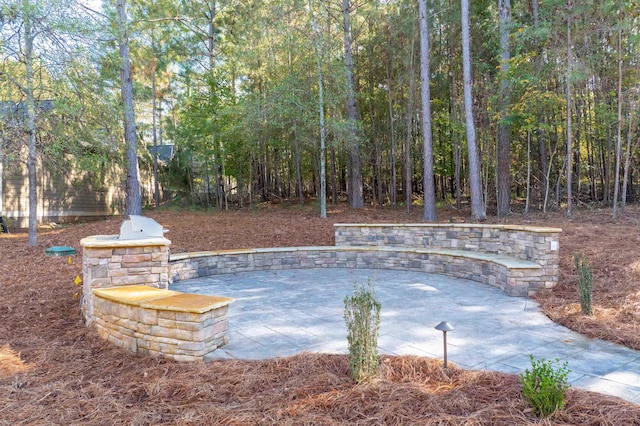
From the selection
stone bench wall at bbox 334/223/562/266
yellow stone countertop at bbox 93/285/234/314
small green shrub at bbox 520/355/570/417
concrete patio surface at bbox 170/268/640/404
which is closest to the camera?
small green shrub at bbox 520/355/570/417

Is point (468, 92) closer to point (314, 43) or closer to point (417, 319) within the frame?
point (314, 43)

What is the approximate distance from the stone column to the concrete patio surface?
0.90m

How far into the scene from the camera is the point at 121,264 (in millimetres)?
3820

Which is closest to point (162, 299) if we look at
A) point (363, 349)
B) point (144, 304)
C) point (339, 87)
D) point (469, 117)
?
point (144, 304)

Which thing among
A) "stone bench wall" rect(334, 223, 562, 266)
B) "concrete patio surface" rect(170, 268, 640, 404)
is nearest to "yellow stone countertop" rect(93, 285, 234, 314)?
"concrete patio surface" rect(170, 268, 640, 404)

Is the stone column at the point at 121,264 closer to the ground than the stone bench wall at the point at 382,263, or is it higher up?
higher up

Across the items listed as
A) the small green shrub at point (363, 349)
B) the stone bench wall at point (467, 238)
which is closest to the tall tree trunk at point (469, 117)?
the stone bench wall at point (467, 238)

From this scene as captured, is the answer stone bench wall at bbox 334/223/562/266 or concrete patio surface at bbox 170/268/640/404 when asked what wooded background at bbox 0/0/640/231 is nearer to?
stone bench wall at bbox 334/223/562/266

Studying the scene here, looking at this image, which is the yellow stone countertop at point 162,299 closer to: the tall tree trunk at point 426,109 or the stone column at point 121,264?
A: the stone column at point 121,264

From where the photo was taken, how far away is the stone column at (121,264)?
3.72m

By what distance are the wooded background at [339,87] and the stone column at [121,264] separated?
3993 millimetres

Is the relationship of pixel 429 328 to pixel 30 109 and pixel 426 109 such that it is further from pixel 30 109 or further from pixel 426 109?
pixel 426 109

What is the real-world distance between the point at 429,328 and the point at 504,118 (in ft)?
28.1

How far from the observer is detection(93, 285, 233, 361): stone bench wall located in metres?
2.74
